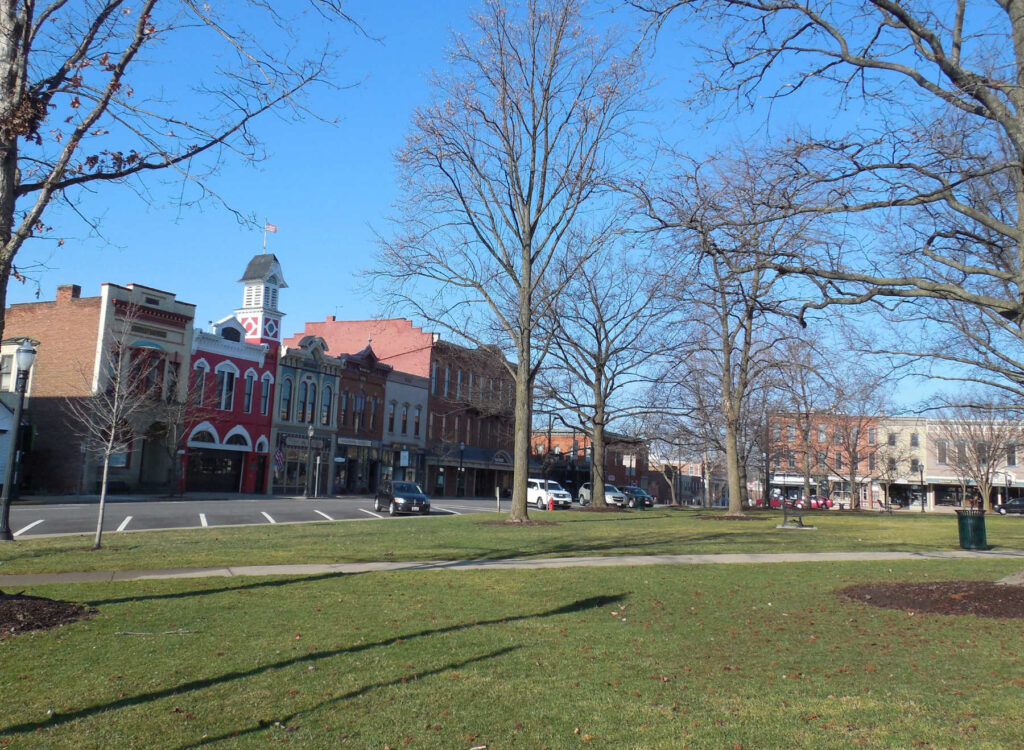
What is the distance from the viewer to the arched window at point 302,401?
178ft

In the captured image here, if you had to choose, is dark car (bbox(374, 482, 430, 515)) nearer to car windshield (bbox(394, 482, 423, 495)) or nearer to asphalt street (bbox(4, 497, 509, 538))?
car windshield (bbox(394, 482, 423, 495))

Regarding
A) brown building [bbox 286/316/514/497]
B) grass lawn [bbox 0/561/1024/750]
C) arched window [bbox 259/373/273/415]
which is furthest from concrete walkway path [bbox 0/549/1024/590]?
brown building [bbox 286/316/514/497]

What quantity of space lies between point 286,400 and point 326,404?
3.98 metres

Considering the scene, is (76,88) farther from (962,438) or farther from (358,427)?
(962,438)

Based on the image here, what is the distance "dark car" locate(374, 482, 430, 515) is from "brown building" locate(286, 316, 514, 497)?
2932 centimetres

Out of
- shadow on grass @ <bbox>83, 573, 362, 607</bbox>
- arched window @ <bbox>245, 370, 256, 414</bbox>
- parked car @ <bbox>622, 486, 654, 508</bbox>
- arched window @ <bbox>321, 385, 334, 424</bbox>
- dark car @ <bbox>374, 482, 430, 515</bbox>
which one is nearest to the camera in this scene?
shadow on grass @ <bbox>83, 573, 362, 607</bbox>

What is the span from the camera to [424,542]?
63.7ft

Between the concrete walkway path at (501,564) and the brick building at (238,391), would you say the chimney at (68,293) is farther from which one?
the concrete walkway path at (501,564)

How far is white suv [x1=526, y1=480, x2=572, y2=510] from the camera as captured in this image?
161 feet

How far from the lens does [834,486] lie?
9169 centimetres

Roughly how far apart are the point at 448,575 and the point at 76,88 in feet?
28.2

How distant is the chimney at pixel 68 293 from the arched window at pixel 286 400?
1398 centimetres

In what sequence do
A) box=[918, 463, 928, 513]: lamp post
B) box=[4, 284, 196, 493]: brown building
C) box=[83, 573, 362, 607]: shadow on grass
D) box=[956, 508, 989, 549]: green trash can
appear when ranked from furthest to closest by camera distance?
box=[918, 463, 928, 513]: lamp post < box=[4, 284, 196, 493]: brown building < box=[956, 508, 989, 549]: green trash can < box=[83, 573, 362, 607]: shadow on grass

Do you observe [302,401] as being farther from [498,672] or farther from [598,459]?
[498,672]
